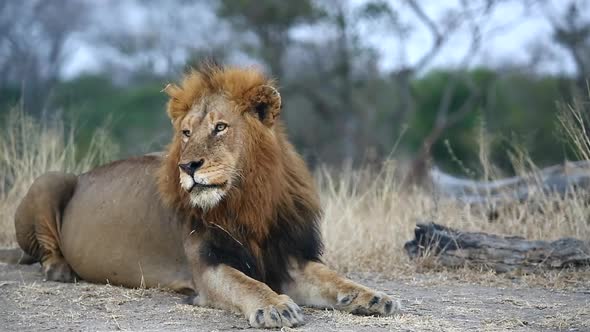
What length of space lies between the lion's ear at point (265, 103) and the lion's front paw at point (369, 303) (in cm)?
99

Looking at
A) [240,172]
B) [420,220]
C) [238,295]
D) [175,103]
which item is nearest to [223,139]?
[240,172]

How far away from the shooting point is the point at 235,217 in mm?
4648

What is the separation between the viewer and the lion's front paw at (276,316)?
4188 millimetres

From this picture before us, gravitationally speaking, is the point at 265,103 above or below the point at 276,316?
above

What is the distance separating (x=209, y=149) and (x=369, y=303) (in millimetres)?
1065

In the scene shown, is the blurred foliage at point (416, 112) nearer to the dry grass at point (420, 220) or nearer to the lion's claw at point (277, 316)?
the dry grass at point (420, 220)

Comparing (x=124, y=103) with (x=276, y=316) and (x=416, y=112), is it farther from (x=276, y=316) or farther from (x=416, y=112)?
(x=276, y=316)

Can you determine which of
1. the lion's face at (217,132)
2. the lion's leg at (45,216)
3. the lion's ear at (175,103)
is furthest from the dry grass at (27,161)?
the lion's face at (217,132)

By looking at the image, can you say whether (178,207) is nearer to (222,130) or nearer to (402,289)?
(222,130)

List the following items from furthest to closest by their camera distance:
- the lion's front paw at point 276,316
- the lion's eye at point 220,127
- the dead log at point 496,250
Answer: the dead log at point 496,250, the lion's eye at point 220,127, the lion's front paw at point 276,316

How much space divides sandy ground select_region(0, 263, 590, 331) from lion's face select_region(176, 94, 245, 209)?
0.61m

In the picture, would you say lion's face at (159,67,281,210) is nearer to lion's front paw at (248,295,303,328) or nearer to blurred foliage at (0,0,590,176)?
lion's front paw at (248,295,303,328)

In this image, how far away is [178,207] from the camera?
4.83 metres

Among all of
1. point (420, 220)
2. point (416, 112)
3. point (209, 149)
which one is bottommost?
point (416, 112)
